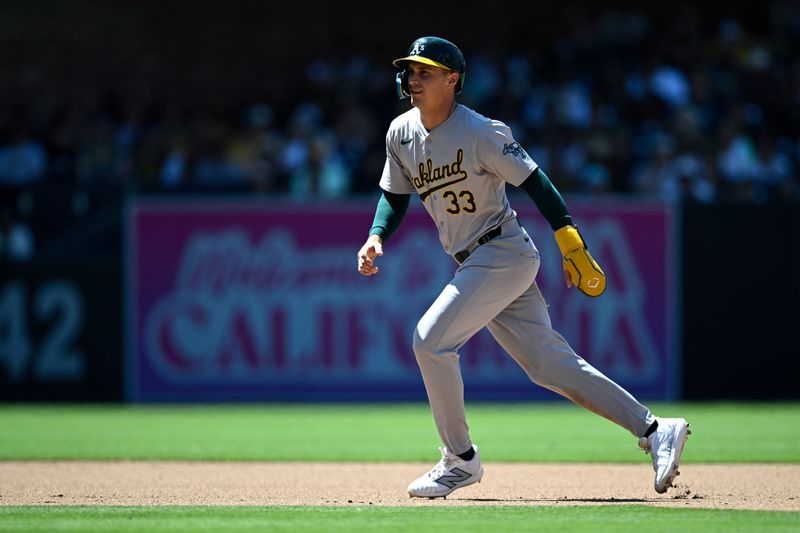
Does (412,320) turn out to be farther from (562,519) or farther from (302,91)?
(562,519)

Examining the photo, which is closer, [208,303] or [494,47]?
[208,303]

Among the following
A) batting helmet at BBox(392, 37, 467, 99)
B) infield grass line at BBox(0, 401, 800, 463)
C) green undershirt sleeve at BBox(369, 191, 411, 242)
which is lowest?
infield grass line at BBox(0, 401, 800, 463)

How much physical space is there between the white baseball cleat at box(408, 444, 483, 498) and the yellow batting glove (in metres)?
0.96

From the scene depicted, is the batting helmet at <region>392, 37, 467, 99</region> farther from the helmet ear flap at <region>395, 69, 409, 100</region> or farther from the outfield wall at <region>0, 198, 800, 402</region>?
the outfield wall at <region>0, 198, 800, 402</region>

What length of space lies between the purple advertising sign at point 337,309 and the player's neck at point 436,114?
655 centimetres

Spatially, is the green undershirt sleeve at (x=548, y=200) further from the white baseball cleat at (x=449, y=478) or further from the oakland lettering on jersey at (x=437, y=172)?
the white baseball cleat at (x=449, y=478)

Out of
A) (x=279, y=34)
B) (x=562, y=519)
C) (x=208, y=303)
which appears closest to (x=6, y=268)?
(x=208, y=303)

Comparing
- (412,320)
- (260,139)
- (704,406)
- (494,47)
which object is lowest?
(704,406)

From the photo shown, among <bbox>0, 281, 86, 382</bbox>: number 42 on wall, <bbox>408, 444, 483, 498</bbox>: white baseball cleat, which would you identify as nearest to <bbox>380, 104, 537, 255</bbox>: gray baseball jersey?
<bbox>408, 444, 483, 498</bbox>: white baseball cleat

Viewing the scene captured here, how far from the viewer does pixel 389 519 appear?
535 cm

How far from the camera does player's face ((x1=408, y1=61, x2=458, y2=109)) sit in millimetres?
6109

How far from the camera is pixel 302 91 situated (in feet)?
53.2

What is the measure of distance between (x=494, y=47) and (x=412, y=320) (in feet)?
15.9

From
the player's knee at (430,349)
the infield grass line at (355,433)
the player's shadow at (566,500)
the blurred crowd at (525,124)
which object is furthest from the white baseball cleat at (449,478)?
the blurred crowd at (525,124)
